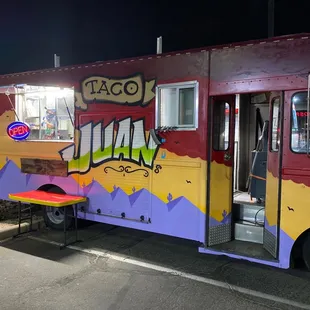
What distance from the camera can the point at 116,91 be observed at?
205 inches

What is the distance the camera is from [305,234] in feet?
13.4

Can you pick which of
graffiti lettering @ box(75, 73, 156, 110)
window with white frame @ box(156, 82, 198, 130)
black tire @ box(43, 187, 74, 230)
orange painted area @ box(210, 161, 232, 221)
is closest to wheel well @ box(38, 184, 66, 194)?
black tire @ box(43, 187, 74, 230)

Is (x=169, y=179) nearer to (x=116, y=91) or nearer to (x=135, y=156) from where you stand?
(x=135, y=156)

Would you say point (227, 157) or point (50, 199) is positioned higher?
point (227, 157)

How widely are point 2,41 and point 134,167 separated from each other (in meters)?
10.8

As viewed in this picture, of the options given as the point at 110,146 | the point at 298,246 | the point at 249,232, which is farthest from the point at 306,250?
the point at 110,146

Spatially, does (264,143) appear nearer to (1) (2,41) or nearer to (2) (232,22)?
(2) (232,22)

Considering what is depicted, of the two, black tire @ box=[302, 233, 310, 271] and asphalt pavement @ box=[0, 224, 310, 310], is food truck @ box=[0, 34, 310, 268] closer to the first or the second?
black tire @ box=[302, 233, 310, 271]

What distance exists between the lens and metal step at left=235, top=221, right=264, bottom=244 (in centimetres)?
470

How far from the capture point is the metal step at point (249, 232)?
470cm

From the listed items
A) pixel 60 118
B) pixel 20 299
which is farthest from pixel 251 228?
pixel 60 118

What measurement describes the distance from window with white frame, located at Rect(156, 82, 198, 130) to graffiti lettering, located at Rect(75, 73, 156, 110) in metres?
0.19

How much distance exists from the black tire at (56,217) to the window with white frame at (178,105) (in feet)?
8.01

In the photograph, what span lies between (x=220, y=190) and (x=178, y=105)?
1293mm
